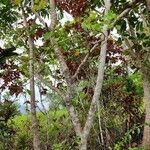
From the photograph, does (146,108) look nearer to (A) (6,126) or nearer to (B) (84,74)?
(B) (84,74)

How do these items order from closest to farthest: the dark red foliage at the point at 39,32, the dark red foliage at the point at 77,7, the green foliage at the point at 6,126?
the dark red foliage at the point at 77,7
the dark red foliage at the point at 39,32
the green foliage at the point at 6,126

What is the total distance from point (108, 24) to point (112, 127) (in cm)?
495

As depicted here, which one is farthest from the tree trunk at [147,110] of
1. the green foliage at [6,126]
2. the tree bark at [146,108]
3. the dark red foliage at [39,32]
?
the green foliage at [6,126]

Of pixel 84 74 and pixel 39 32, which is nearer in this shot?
pixel 39 32

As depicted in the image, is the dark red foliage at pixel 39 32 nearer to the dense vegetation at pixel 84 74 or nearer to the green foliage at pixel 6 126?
the dense vegetation at pixel 84 74

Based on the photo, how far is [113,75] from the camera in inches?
368

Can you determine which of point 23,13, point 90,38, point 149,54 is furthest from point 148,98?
point 23,13

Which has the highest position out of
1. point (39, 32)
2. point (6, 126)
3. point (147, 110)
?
point (39, 32)

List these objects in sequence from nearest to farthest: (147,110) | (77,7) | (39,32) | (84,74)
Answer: (77,7) < (39,32) < (147,110) < (84,74)

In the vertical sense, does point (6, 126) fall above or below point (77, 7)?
below

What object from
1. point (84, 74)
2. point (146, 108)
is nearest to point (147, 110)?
point (146, 108)

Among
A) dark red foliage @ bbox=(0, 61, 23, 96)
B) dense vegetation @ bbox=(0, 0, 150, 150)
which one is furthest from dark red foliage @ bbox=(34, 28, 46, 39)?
dark red foliage @ bbox=(0, 61, 23, 96)

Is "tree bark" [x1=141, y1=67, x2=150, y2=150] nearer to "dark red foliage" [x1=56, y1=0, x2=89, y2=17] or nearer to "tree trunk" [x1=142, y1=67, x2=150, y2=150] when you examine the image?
"tree trunk" [x1=142, y1=67, x2=150, y2=150]

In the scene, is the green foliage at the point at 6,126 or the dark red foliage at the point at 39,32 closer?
the dark red foliage at the point at 39,32
